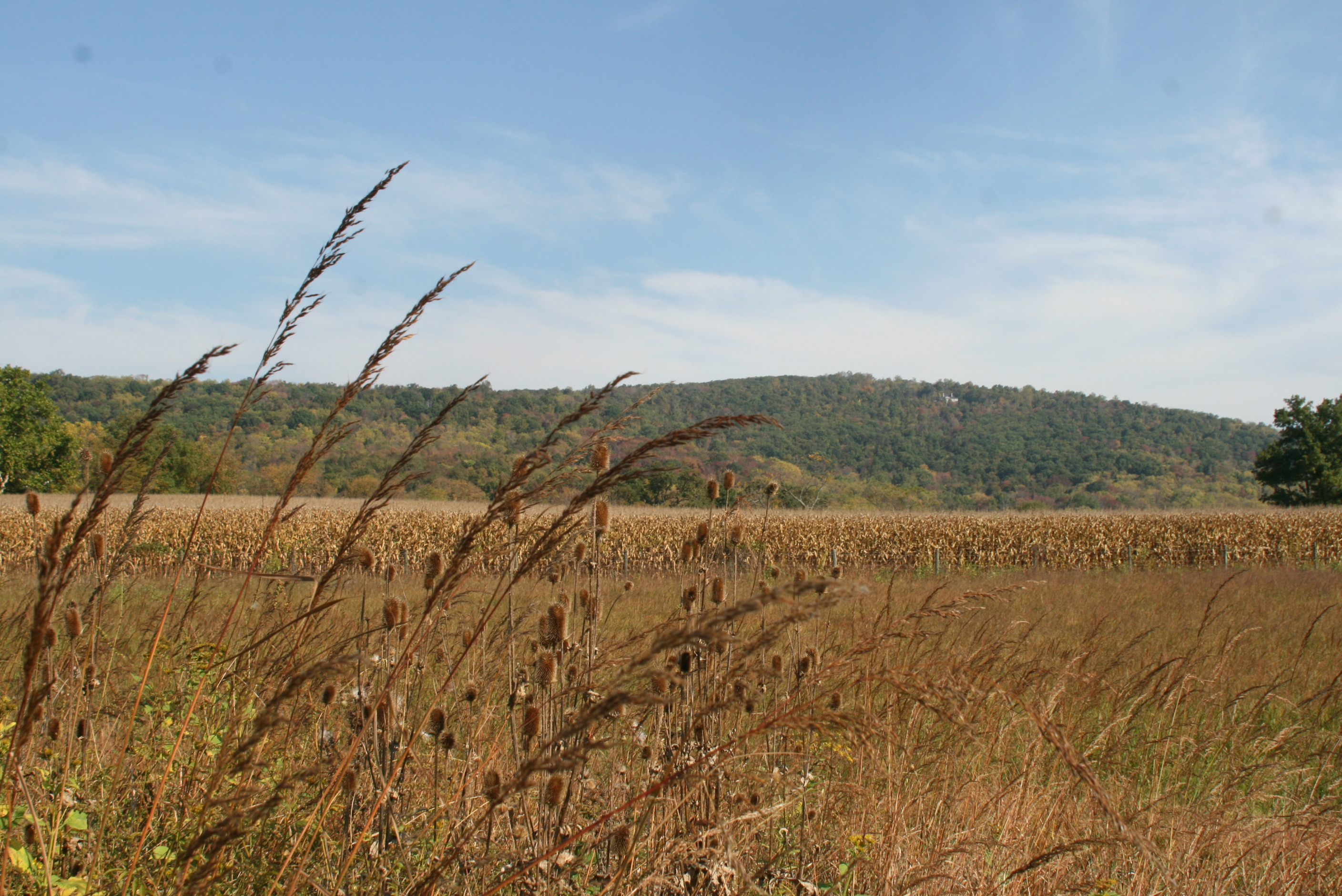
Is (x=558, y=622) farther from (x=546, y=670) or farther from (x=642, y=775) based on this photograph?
(x=642, y=775)

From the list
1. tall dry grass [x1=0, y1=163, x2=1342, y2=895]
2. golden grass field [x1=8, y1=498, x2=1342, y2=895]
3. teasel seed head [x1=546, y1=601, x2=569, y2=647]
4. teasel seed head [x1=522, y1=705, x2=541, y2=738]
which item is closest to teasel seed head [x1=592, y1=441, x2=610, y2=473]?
tall dry grass [x1=0, y1=163, x2=1342, y2=895]

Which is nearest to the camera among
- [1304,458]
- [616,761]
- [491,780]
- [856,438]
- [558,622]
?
[491,780]

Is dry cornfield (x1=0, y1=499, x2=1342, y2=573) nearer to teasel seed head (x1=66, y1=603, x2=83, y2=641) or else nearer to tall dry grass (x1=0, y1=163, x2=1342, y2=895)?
tall dry grass (x1=0, y1=163, x2=1342, y2=895)

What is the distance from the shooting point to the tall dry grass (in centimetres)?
133

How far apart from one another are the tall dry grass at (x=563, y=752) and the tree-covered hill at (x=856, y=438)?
28098 mm

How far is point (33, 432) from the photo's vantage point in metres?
44.1

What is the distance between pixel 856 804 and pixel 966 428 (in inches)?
4448

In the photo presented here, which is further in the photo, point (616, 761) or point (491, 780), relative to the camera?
point (616, 761)

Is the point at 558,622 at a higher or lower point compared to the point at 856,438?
lower

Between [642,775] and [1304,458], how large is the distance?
224 feet

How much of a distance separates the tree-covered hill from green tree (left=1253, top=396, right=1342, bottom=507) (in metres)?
9.24

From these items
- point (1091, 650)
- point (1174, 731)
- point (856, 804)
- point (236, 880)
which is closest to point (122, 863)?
point (236, 880)

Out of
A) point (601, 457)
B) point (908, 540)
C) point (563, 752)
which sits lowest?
point (908, 540)

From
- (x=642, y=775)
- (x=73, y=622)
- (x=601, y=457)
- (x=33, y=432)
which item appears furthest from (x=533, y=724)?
(x=33, y=432)
